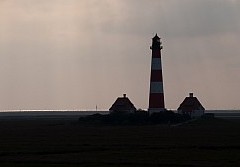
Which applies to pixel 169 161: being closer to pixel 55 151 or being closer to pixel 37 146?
pixel 55 151

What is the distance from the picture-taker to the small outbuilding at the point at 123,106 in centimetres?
9985

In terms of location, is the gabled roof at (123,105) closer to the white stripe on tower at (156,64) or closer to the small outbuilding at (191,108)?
the small outbuilding at (191,108)

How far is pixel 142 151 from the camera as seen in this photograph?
40688 mm

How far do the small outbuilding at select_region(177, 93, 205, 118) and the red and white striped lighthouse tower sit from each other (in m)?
17.0

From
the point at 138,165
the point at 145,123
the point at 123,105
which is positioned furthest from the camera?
the point at 123,105

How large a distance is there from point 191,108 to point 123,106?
32.5 ft

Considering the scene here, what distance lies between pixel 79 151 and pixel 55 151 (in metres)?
1.42

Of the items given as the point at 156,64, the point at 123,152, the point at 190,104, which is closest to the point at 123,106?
the point at 190,104

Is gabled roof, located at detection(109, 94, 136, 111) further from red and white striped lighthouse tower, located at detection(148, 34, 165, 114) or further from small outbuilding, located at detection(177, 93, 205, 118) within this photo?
red and white striped lighthouse tower, located at detection(148, 34, 165, 114)

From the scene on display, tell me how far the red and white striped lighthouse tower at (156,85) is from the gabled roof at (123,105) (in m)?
15.4

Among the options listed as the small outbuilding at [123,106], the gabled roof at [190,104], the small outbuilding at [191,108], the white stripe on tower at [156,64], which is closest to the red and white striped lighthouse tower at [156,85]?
the white stripe on tower at [156,64]

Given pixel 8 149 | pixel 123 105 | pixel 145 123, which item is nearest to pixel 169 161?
pixel 8 149

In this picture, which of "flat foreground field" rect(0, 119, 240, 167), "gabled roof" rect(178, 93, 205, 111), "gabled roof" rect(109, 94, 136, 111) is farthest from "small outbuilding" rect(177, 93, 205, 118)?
"flat foreground field" rect(0, 119, 240, 167)

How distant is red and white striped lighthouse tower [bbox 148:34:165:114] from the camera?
83.2 m
